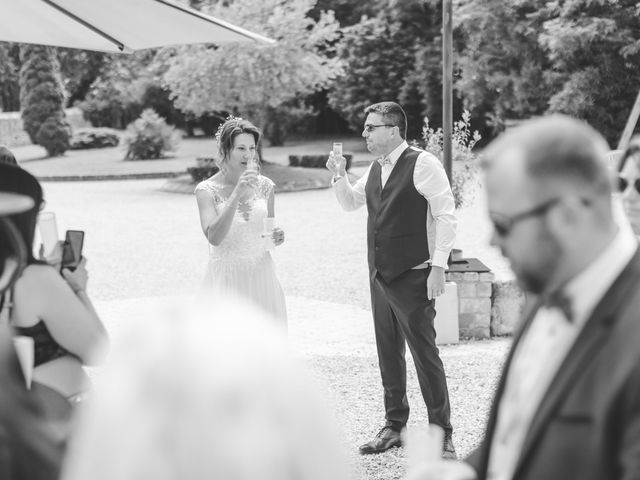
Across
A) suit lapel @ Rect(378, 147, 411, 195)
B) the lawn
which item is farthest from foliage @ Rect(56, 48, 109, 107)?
suit lapel @ Rect(378, 147, 411, 195)

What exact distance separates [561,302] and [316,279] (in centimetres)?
909

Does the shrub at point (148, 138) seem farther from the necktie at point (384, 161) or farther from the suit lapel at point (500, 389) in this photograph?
the suit lapel at point (500, 389)

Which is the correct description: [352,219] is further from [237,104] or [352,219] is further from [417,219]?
[417,219]

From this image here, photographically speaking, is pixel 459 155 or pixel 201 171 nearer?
pixel 459 155

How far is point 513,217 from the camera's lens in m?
1.60

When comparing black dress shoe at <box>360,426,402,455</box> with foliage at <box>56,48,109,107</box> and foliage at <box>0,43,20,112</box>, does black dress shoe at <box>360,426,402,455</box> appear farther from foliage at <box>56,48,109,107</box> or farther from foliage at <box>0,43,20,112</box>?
foliage at <box>56,48,109,107</box>

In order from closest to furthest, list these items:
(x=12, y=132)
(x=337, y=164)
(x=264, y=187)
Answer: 1. (x=264, y=187)
2. (x=337, y=164)
3. (x=12, y=132)

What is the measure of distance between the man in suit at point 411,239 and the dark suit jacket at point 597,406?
292 centimetres

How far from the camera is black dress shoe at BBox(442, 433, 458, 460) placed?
180 inches

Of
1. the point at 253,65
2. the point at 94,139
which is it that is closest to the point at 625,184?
the point at 253,65

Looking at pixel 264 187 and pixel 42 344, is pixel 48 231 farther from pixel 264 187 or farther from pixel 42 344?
pixel 264 187

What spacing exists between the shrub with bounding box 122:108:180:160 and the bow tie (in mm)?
29037

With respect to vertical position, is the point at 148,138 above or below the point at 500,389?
above

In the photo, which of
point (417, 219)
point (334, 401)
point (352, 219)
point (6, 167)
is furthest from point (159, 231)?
point (6, 167)
